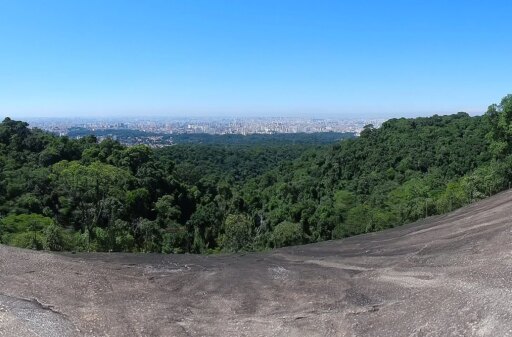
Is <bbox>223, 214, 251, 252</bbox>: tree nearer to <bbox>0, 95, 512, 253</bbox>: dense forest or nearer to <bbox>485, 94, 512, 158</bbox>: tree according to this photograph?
<bbox>0, 95, 512, 253</bbox>: dense forest

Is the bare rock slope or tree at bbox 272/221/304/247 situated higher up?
the bare rock slope

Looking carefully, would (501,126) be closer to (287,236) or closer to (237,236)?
(287,236)

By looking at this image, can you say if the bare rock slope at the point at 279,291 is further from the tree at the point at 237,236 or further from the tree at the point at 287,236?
the tree at the point at 237,236

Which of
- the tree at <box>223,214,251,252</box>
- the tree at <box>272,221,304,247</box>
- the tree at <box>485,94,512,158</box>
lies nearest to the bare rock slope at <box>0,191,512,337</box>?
the tree at <box>485,94,512,158</box>

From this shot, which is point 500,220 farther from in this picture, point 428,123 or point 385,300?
point 428,123

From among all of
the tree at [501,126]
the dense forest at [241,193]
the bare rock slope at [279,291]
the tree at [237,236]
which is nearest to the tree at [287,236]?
the dense forest at [241,193]

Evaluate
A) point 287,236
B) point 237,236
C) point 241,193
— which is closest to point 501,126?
point 287,236
